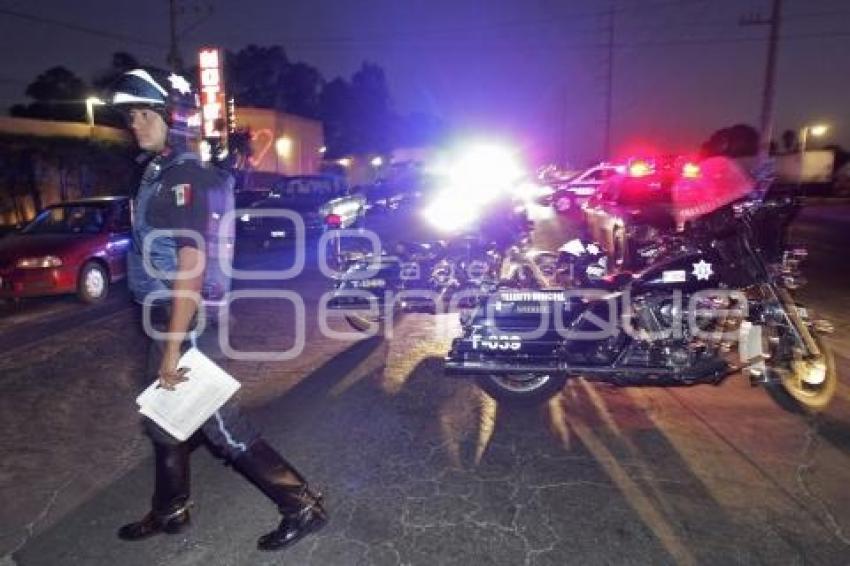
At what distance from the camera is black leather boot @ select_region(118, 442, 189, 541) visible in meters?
3.26

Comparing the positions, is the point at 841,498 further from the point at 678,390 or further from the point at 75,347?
the point at 75,347

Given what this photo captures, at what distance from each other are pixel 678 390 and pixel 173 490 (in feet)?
13.5

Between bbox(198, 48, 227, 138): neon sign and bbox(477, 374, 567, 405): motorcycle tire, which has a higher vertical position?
bbox(198, 48, 227, 138): neon sign

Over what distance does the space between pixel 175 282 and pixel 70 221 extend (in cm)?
852

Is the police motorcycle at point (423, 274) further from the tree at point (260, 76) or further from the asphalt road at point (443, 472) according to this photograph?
the tree at point (260, 76)

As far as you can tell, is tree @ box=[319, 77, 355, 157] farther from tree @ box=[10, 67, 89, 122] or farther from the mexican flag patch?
the mexican flag patch

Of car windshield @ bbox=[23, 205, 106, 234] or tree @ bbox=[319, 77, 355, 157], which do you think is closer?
car windshield @ bbox=[23, 205, 106, 234]

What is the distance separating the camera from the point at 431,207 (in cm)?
953

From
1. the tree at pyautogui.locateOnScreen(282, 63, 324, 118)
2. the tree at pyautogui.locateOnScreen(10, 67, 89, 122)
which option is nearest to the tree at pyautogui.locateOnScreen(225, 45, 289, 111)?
the tree at pyautogui.locateOnScreen(282, 63, 324, 118)

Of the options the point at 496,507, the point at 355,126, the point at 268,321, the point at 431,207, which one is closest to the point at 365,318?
the point at 268,321

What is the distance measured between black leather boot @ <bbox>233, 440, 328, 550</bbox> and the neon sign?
25921mm

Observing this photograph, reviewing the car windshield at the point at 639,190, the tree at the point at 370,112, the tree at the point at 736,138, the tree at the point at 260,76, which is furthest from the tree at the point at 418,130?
the car windshield at the point at 639,190

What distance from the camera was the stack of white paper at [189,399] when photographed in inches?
119

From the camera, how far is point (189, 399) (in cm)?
304
